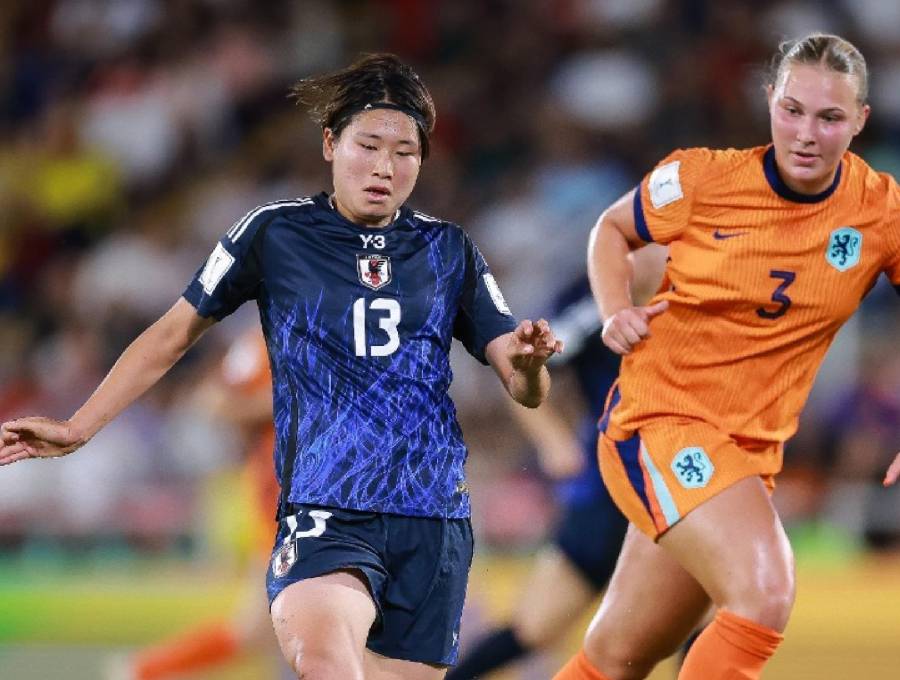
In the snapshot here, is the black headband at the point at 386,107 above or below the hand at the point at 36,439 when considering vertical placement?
above

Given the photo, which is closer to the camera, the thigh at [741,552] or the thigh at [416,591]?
the thigh at [416,591]

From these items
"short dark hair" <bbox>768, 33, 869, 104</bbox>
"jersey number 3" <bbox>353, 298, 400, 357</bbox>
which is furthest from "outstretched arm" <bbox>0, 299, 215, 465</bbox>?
"short dark hair" <bbox>768, 33, 869, 104</bbox>

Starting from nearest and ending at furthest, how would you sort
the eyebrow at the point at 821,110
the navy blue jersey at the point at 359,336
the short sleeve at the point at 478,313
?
the navy blue jersey at the point at 359,336
the short sleeve at the point at 478,313
the eyebrow at the point at 821,110

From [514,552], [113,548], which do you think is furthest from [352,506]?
[113,548]

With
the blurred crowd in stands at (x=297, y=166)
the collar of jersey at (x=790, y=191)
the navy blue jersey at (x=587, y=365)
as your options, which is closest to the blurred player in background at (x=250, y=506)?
the navy blue jersey at (x=587, y=365)

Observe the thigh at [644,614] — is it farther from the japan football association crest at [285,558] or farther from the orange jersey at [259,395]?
the orange jersey at [259,395]

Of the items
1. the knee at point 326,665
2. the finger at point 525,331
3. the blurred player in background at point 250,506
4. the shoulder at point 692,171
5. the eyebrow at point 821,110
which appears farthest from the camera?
the blurred player in background at point 250,506

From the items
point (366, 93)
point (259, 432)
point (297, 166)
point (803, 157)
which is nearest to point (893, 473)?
point (803, 157)

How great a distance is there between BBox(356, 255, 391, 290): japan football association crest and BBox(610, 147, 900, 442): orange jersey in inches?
35.2

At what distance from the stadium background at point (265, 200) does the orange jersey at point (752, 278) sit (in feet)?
7.96

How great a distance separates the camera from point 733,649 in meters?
4.20

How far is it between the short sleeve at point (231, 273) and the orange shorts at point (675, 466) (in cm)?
115

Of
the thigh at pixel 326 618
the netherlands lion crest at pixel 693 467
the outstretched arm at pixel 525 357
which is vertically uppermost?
the outstretched arm at pixel 525 357

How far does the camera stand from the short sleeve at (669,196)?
15.2 feet
